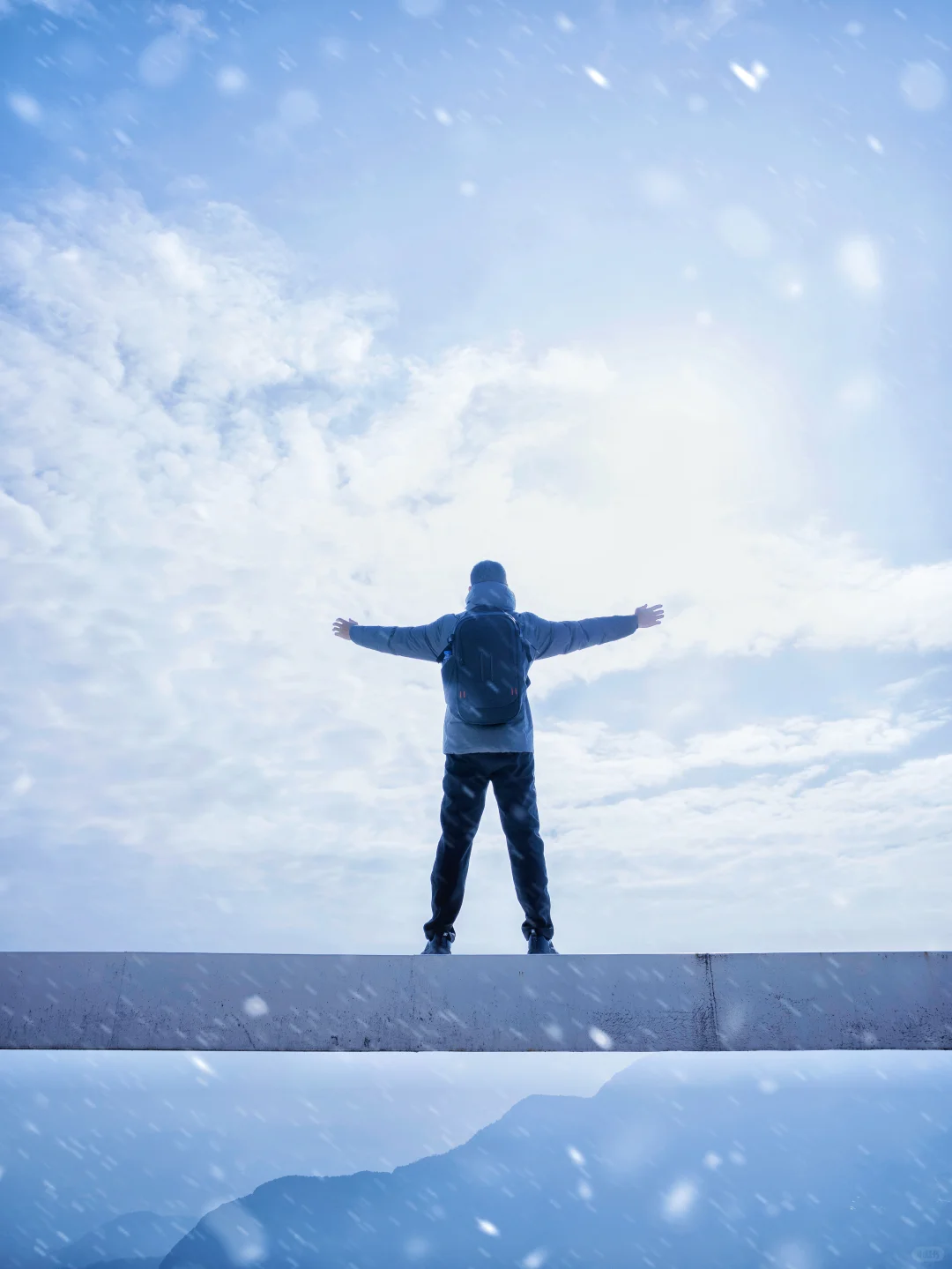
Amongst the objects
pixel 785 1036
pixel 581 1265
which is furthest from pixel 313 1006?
pixel 581 1265

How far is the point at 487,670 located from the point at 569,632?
0.77m

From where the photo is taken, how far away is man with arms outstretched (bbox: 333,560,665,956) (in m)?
4.74

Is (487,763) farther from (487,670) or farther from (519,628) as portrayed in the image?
(519,628)

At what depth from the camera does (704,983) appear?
3246mm

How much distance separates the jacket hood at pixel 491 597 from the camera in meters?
5.34

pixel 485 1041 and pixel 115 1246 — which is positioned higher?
pixel 485 1041

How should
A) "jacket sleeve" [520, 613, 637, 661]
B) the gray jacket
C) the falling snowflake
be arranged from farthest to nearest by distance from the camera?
"jacket sleeve" [520, 613, 637, 661]
the gray jacket
the falling snowflake

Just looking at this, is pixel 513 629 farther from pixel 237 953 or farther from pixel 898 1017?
pixel 898 1017

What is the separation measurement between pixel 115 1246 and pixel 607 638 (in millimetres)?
264095

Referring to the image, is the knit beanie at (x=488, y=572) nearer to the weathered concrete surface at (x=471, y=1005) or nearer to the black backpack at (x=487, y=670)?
the black backpack at (x=487, y=670)

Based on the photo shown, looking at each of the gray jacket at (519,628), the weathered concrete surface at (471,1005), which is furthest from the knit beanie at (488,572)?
the weathered concrete surface at (471,1005)

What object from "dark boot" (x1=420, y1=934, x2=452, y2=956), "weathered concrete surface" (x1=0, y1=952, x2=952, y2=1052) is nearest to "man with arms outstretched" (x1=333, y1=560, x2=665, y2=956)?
"dark boot" (x1=420, y1=934, x2=452, y2=956)

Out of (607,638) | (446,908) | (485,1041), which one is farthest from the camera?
(607,638)

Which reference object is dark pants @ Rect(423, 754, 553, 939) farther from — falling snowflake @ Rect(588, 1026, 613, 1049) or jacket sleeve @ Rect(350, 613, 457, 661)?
falling snowflake @ Rect(588, 1026, 613, 1049)
